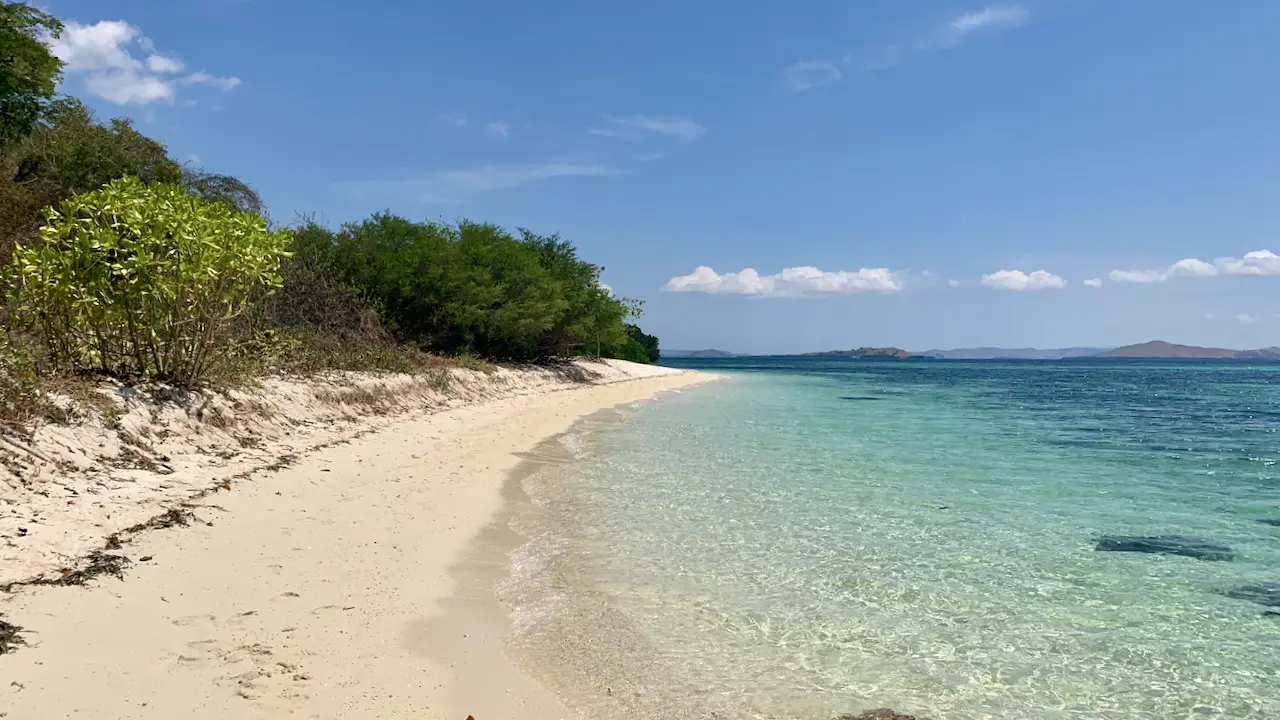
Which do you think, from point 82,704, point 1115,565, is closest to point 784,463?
point 1115,565

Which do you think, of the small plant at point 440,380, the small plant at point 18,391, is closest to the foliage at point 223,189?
the small plant at point 440,380

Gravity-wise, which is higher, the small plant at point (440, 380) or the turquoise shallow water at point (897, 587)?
the small plant at point (440, 380)

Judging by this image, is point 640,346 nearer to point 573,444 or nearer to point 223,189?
point 223,189

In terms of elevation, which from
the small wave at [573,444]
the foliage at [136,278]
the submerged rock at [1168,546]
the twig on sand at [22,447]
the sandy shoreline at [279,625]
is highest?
the foliage at [136,278]

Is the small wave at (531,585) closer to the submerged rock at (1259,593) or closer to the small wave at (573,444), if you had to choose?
the submerged rock at (1259,593)

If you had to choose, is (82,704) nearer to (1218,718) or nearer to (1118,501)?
(1218,718)

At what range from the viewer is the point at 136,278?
10.6m

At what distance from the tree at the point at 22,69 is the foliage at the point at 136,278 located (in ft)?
41.5

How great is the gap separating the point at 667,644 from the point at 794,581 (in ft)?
6.27

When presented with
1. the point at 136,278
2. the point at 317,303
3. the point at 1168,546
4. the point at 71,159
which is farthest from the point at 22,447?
the point at 71,159

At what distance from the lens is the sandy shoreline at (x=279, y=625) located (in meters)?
4.04

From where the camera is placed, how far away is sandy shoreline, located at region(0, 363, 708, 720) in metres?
4.04

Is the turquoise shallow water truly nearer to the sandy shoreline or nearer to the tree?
the sandy shoreline

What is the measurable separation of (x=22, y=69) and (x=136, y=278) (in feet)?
47.7
